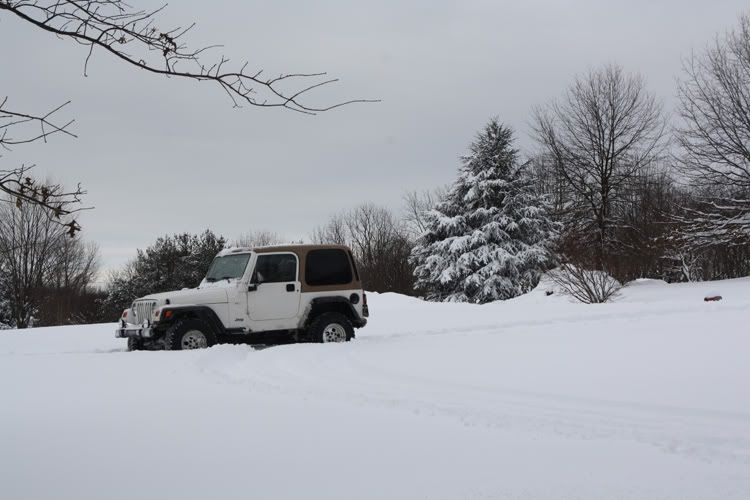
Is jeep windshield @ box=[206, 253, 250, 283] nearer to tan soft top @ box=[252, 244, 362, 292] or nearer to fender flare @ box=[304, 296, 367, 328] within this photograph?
tan soft top @ box=[252, 244, 362, 292]

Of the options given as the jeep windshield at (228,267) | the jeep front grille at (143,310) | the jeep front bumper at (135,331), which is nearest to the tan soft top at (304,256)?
the jeep windshield at (228,267)

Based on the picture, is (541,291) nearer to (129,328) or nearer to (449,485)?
(129,328)

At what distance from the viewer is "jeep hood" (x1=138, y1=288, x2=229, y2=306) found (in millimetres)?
10648

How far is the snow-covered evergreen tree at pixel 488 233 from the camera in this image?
3203 cm

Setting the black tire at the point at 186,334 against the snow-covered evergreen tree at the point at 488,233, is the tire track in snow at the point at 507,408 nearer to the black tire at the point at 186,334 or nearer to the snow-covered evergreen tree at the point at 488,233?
the black tire at the point at 186,334

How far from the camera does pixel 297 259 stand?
1179 centimetres

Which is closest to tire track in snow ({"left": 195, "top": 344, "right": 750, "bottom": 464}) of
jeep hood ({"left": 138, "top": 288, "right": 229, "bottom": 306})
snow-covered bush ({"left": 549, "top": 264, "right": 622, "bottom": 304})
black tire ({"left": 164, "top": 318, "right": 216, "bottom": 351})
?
black tire ({"left": 164, "top": 318, "right": 216, "bottom": 351})

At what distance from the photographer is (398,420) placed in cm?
564

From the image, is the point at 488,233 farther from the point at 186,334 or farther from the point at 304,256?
the point at 186,334

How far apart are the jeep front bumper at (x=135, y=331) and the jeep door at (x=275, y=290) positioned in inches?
65.2

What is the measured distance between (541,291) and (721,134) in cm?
910

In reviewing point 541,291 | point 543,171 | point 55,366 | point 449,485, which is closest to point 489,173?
point 543,171

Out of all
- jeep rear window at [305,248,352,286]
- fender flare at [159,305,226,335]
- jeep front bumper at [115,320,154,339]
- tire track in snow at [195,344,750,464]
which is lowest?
tire track in snow at [195,344,750,464]

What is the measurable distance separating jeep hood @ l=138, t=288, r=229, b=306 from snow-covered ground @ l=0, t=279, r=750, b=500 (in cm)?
92
